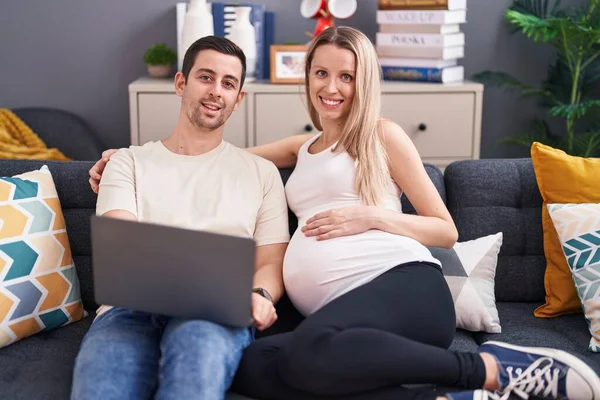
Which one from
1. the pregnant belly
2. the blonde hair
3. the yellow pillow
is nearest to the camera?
the pregnant belly

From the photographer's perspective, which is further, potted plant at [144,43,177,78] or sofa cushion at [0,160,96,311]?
potted plant at [144,43,177,78]

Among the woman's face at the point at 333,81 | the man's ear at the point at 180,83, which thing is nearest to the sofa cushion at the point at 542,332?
the woman's face at the point at 333,81

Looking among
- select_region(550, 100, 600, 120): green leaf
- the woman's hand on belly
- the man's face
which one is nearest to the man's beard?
the man's face

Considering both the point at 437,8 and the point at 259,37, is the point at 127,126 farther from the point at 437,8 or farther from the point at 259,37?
the point at 437,8

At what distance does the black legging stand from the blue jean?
0.08 meters

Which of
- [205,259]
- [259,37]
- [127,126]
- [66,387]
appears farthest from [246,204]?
[127,126]

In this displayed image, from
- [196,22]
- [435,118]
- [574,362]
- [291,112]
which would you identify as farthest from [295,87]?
[574,362]

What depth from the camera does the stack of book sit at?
10.00ft

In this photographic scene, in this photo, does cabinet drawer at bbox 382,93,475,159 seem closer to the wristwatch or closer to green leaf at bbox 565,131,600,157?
green leaf at bbox 565,131,600,157

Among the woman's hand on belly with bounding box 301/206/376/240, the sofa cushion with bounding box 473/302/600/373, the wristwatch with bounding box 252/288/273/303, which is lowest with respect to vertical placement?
the sofa cushion with bounding box 473/302/600/373

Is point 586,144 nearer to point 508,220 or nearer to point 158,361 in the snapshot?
point 508,220

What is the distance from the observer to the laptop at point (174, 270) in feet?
4.81

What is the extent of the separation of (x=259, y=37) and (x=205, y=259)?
1.90 meters

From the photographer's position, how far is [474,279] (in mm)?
1979
